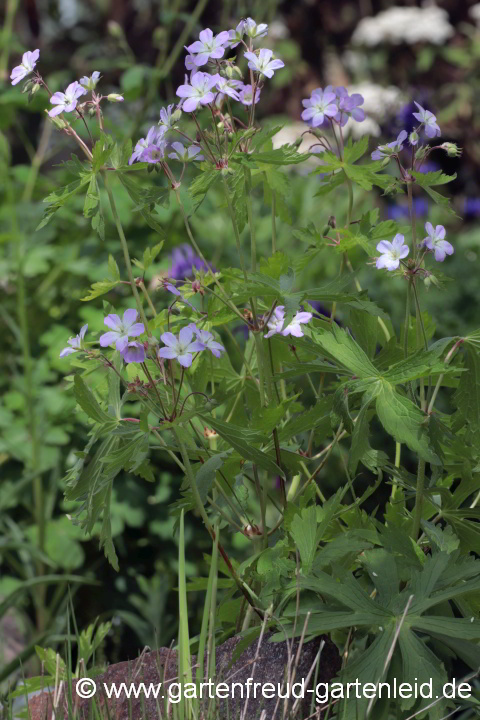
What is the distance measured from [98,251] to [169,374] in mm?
2117

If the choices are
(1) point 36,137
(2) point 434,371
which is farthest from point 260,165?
(1) point 36,137

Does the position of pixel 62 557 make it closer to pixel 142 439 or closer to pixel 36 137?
pixel 142 439

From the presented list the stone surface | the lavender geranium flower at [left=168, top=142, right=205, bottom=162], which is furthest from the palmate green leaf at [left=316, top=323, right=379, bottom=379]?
the stone surface

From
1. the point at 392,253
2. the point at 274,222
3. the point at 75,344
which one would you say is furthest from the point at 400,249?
the point at 75,344

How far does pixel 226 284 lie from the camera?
1746 millimetres

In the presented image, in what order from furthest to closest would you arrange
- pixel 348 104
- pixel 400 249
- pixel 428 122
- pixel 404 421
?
pixel 348 104
pixel 428 122
pixel 400 249
pixel 404 421

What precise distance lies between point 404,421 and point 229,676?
1.79 ft

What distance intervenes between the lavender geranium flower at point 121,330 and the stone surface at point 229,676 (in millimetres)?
497

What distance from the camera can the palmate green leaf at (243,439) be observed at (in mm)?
1426

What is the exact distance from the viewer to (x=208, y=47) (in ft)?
4.92

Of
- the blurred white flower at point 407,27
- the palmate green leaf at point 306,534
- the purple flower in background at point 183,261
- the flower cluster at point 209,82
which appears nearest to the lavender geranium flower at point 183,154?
the flower cluster at point 209,82

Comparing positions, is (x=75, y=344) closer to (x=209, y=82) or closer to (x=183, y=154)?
(x=183, y=154)

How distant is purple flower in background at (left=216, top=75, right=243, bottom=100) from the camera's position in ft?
4.78

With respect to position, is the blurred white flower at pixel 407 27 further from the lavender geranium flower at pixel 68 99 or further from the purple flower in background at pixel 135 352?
the purple flower in background at pixel 135 352
